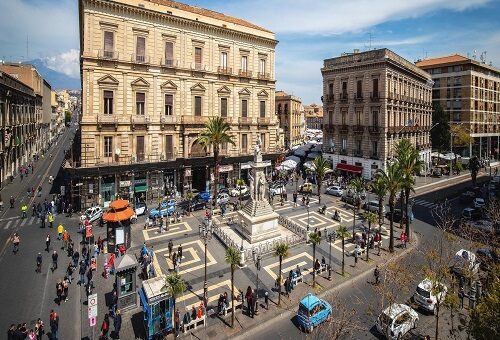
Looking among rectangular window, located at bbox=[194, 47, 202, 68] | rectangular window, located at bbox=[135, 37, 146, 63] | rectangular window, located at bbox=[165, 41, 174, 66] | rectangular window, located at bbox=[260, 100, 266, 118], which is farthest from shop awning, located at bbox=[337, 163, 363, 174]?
rectangular window, located at bbox=[135, 37, 146, 63]

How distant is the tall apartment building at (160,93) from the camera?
1522 inches

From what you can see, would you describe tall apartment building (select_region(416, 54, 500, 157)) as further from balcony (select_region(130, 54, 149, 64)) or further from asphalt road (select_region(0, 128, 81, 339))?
asphalt road (select_region(0, 128, 81, 339))

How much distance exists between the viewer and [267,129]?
5522 cm

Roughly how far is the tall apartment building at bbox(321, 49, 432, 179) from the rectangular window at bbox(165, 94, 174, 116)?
30886 millimetres

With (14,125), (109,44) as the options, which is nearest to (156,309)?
(109,44)

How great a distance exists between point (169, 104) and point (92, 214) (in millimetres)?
17369

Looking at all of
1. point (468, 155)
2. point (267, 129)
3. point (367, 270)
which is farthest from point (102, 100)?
point (468, 155)

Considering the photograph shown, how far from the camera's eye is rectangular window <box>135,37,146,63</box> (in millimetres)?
41475

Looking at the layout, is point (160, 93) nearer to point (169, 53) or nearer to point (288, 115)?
point (169, 53)

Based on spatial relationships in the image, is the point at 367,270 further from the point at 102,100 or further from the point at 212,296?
Answer: the point at 102,100

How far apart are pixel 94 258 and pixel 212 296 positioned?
11.3 meters

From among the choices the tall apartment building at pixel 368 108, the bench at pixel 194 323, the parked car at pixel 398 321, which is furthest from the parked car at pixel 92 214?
the tall apartment building at pixel 368 108

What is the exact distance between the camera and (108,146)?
39.9 m

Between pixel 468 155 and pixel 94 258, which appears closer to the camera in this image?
pixel 94 258
